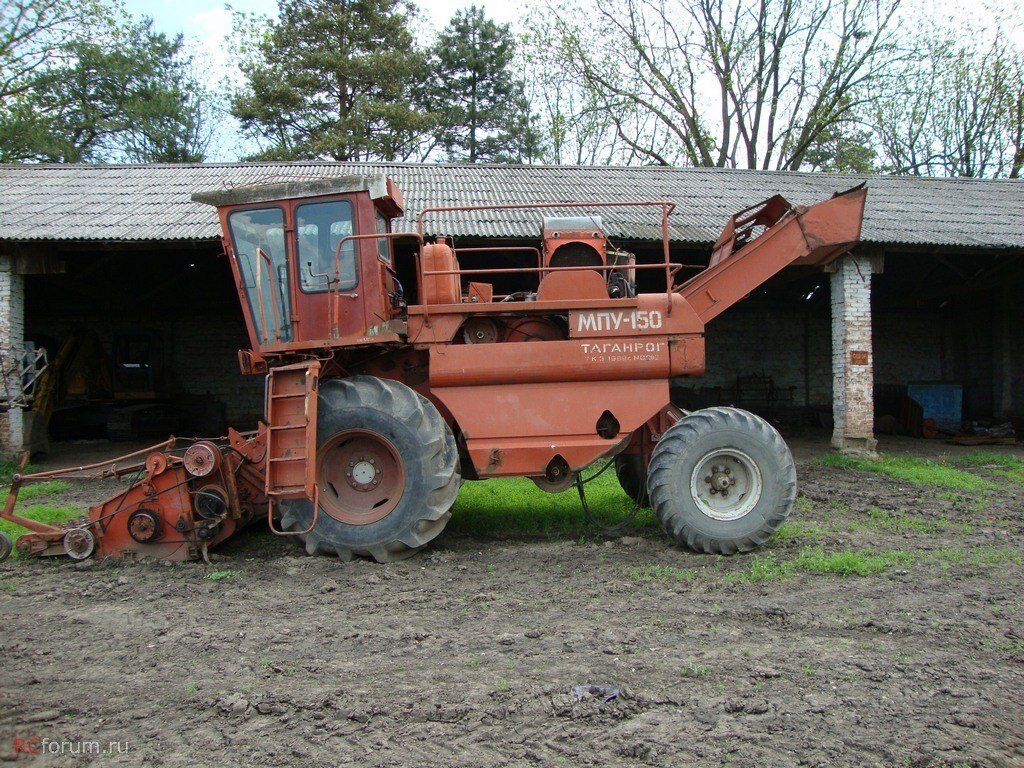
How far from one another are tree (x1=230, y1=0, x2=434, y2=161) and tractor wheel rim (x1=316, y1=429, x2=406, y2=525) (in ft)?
69.7

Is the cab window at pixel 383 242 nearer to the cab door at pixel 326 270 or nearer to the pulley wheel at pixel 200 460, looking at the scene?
the cab door at pixel 326 270

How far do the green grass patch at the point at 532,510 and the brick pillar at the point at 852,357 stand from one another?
4621 millimetres

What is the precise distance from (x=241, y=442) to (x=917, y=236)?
10575mm

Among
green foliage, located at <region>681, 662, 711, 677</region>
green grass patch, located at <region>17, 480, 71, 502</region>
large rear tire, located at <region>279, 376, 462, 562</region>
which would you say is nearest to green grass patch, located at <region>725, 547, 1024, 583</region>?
green foliage, located at <region>681, 662, 711, 677</region>

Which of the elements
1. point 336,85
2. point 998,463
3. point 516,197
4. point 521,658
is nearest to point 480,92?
point 336,85

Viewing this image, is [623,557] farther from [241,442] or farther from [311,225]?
[311,225]

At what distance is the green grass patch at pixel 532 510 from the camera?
22.2ft

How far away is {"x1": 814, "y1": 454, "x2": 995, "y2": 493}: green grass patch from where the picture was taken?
30.2 ft

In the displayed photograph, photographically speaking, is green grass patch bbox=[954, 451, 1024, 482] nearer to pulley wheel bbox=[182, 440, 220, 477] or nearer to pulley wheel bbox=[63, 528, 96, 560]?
pulley wheel bbox=[182, 440, 220, 477]

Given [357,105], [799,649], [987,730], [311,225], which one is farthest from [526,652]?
[357,105]

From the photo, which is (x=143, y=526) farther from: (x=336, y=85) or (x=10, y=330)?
(x=336, y=85)

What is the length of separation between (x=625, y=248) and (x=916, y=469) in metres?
5.13

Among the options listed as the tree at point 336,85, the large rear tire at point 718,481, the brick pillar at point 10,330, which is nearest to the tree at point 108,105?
the tree at point 336,85

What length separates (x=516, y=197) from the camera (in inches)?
512
